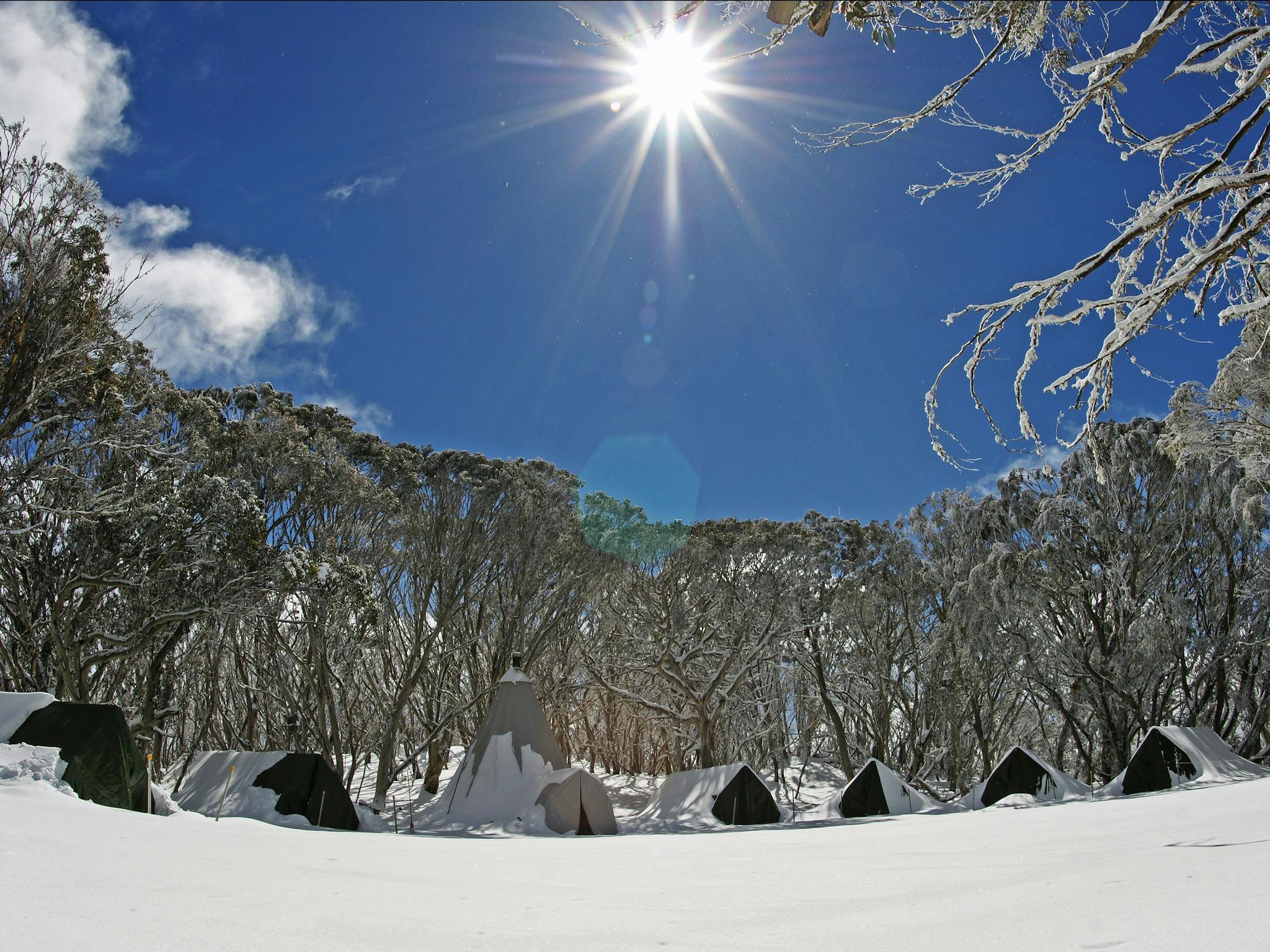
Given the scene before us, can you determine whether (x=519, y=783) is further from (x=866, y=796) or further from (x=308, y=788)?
(x=866, y=796)

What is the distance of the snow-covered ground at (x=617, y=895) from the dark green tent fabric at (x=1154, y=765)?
12551 mm

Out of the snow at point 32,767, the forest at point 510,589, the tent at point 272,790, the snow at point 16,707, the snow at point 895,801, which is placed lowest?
the snow at point 895,801

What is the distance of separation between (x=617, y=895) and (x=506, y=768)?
12530 mm

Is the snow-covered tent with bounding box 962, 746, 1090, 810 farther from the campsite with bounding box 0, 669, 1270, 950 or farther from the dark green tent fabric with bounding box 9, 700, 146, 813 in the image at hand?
the dark green tent fabric with bounding box 9, 700, 146, 813

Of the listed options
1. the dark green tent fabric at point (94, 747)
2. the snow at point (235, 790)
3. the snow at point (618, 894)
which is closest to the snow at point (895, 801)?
the snow at point (235, 790)

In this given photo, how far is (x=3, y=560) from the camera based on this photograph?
458 inches

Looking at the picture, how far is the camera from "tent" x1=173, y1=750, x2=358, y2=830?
11641mm

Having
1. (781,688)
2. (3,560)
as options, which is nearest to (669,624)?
(781,688)

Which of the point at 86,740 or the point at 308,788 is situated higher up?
the point at 86,740

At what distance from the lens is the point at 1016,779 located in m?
15.5

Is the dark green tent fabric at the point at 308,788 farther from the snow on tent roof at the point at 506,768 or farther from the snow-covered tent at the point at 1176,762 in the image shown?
the snow-covered tent at the point at 1176,762

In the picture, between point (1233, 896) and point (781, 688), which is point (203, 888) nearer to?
point (1233, 896)

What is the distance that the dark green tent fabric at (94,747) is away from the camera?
5805mm

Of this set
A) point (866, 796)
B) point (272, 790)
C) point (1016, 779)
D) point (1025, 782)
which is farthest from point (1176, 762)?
point (272, 790)
